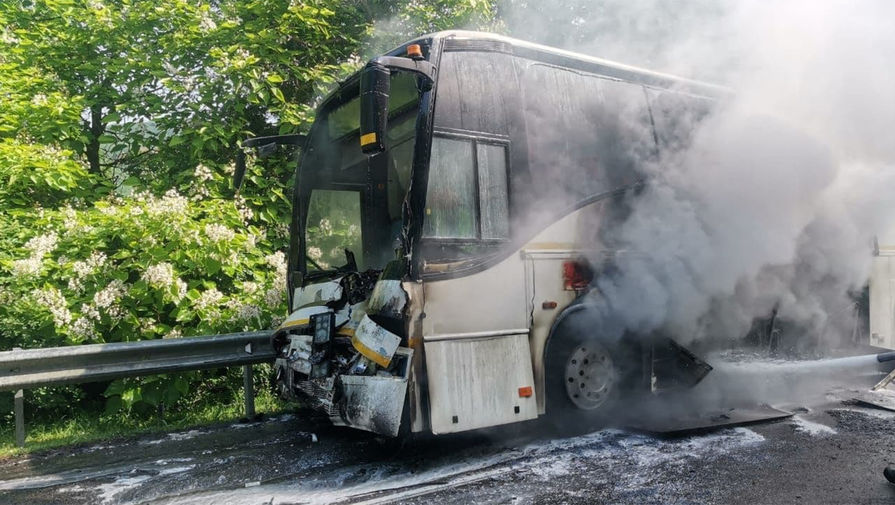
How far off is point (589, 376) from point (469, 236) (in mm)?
1830

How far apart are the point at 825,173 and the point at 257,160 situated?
23.2 feet

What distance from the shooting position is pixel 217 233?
262 inches

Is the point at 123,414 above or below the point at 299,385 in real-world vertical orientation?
below

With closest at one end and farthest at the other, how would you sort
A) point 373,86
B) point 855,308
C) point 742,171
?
1. point 373,86
2. point 742,171
3. point 855,308

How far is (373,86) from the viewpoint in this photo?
3.99m

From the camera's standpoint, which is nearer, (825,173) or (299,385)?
(299,385)

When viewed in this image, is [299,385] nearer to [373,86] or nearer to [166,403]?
[166,403]

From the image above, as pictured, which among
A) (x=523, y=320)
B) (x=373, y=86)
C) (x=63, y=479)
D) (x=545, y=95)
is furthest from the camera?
(x=545, y=95)

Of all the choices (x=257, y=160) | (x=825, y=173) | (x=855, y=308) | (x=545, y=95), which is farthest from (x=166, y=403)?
(x=855, y=308)

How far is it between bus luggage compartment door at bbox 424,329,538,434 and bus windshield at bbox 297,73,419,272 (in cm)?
177

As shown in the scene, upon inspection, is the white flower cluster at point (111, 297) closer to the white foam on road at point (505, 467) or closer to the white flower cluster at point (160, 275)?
the white flower cluster at point (160, 275)

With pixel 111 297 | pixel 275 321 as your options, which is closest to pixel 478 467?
pixel 275 321

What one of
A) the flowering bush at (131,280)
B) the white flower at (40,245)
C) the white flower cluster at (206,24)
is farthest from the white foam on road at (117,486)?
the white flower cluster at (206,24)

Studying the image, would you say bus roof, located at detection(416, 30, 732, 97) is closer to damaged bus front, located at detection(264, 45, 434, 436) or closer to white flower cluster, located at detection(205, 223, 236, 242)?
damaged bus front, located at detection(264, 45, 434, 436)
